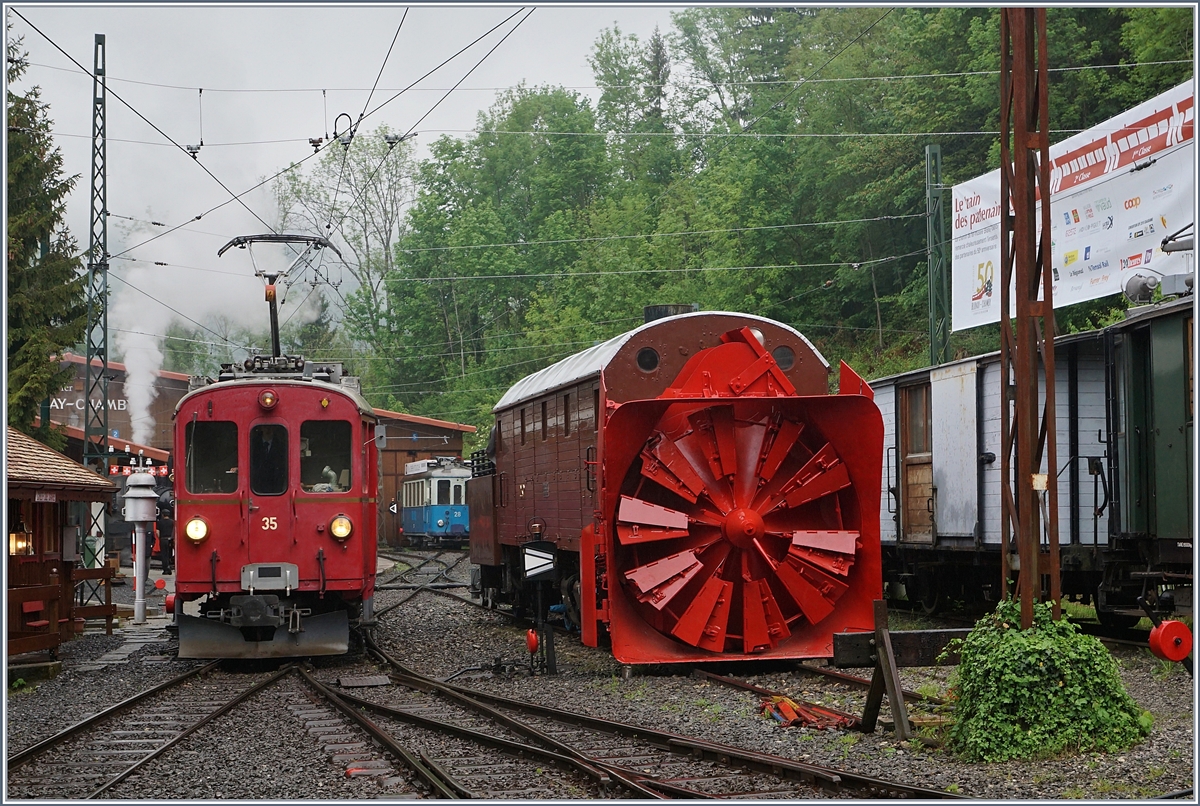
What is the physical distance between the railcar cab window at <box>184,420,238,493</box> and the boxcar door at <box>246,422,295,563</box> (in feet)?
0.73

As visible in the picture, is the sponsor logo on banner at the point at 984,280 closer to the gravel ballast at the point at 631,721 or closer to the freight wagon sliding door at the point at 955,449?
the freight wagon sliding door at the point at 955,449

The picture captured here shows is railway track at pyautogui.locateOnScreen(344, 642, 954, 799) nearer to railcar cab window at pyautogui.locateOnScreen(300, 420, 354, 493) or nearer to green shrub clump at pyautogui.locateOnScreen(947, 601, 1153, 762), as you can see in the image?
green shrub clump at pyautogui.locateOnScreen(947, 601, 1153, 762)

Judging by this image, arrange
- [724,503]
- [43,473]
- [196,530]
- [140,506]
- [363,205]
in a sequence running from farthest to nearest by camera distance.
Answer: [363,205], [140,506], [43,473], [196,530], [724,503]

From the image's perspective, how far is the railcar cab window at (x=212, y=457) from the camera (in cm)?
1394

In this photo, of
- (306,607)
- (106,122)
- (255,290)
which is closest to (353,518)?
(306,607)

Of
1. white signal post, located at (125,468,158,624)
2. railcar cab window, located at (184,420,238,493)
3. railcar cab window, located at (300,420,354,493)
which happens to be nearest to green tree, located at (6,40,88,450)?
white signal post, located at (125,468,158,624)

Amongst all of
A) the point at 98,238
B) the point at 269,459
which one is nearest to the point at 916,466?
the point at 269,459

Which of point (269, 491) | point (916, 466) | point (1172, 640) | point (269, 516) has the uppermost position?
point (916, 466)

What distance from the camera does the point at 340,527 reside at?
14.0m

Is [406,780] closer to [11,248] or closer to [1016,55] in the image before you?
[1016,55]

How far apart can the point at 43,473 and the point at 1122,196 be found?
46.8 feet

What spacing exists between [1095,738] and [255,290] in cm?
3220

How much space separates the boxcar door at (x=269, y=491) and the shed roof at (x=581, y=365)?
3176mm

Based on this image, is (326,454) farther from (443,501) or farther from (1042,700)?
(443,501)
